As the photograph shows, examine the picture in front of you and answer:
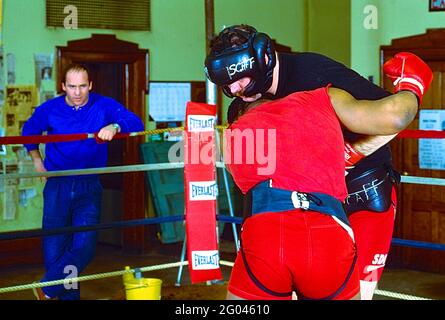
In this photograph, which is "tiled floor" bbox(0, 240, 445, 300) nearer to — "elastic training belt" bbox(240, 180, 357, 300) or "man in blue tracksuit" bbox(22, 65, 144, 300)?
"man in blue tracksuit" bbox(22, 65, 144, 300)

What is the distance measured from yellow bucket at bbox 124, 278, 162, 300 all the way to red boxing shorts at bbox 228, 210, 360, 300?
8.45ft

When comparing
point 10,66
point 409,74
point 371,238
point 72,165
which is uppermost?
point 10,66

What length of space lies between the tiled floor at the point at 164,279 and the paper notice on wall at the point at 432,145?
0.91m

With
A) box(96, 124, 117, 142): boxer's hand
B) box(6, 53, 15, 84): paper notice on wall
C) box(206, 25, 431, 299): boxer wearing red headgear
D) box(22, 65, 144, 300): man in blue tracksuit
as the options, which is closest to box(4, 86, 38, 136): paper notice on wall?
box(6, 53, 15, 84): paper notice on wall

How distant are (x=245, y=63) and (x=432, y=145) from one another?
4.88 meters

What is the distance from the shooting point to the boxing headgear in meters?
2.25

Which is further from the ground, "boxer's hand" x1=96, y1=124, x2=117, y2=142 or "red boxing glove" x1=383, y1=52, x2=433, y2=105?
"red boxing glove" x1=383, y1=52, x2=433, y2=105

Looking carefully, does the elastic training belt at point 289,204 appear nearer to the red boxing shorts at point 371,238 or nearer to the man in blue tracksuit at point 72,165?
the red boxing shorts at point 371,238

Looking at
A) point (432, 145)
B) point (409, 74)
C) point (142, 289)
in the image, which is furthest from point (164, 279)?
point (409, 74)

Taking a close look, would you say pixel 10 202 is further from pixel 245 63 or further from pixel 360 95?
pixel 245 63

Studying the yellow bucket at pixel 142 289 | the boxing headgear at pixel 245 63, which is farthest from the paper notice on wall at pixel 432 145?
the boxing headgear at pixel 245 63

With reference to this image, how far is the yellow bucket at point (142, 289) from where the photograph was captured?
4625 millimetres

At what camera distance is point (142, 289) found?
462 centimetres
